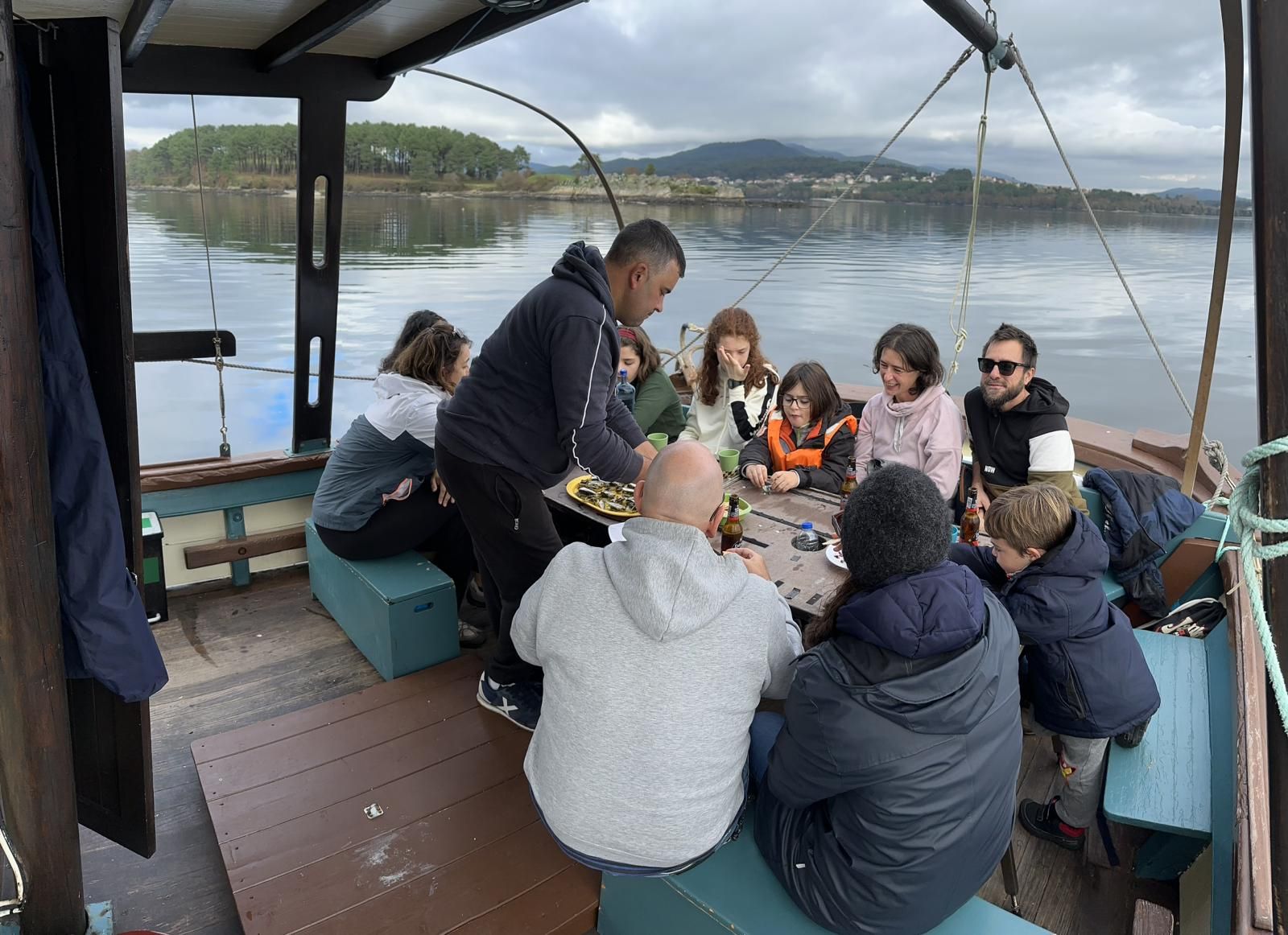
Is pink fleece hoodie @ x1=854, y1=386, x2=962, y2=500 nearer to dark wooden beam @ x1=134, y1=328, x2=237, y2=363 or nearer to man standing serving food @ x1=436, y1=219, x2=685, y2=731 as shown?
man standing serving food @ x1=436, y1=219, x2=685, y2=731

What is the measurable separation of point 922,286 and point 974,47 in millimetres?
17776

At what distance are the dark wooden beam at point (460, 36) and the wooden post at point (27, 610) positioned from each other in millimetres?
1665

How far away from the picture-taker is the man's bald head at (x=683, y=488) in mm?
1476

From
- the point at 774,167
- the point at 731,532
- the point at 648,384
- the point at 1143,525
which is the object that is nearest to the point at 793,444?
the point at 648,384

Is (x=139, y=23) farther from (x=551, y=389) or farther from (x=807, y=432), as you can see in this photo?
(x=807, y=432)

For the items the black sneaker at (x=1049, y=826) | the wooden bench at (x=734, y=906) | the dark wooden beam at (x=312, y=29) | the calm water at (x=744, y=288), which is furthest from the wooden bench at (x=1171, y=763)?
the calm water at (x=744, y=288)

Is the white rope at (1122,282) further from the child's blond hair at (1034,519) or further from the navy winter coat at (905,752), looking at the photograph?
the navy winter coat at (905,752)

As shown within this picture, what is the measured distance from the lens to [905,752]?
133 cm

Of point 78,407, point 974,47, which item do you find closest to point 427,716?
point 78,407

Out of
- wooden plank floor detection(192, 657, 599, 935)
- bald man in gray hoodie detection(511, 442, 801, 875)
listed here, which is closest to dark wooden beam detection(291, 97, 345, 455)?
wooden plank floor detection(192, 657, 599, 935)

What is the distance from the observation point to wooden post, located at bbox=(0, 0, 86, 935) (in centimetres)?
118

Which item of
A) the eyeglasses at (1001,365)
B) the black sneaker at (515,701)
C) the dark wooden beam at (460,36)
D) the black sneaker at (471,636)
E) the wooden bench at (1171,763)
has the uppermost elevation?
the dark wooden beam at (460,36)

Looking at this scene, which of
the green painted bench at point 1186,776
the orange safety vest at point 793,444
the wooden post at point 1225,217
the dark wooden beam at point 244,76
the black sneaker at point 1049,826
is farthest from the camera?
the orange safety vest at point 793,444

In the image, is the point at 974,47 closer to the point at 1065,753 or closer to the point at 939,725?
the point at 1065,753
